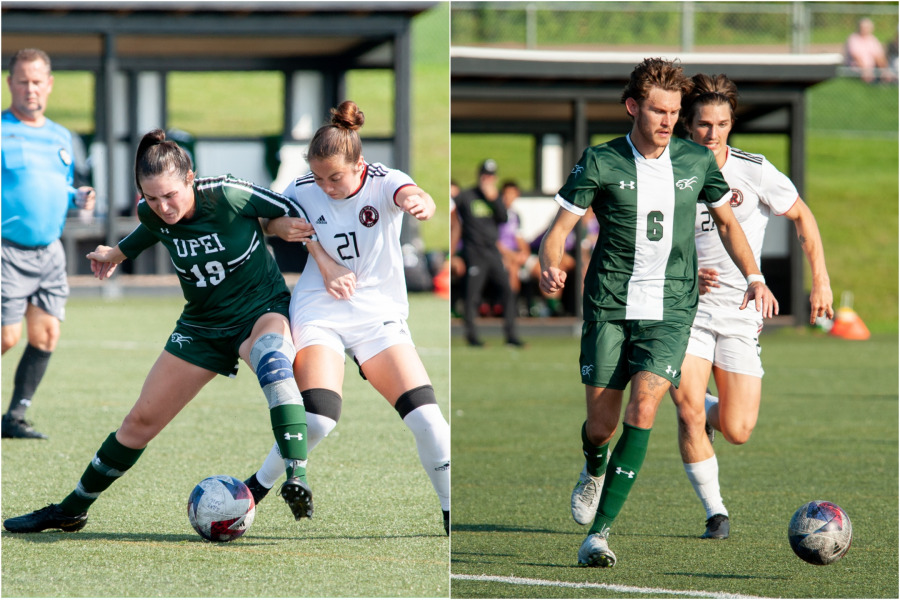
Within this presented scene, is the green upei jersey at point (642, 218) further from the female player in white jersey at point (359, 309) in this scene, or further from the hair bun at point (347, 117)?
the hair bun at point (347, 117)

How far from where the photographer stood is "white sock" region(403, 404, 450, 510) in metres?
4.81

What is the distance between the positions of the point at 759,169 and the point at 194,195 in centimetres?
269

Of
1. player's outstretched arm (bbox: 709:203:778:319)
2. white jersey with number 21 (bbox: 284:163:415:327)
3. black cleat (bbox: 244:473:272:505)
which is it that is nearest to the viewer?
white jersey with number 21 (bbox: 284:163:415:327)

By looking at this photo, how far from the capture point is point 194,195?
475 centimetres

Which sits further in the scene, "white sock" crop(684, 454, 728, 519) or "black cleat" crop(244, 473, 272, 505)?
"white sock" crop(684, 454, 728, 519)

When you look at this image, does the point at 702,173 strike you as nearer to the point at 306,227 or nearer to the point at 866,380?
the point at 306,227

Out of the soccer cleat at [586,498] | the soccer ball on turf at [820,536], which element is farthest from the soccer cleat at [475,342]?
the soccer ball on turf at [820,536]

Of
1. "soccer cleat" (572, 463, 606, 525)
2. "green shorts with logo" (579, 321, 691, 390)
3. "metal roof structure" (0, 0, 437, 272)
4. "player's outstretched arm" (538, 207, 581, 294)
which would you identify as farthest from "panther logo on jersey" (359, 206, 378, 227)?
"metal roof structure" (0, 0, 437, 272)

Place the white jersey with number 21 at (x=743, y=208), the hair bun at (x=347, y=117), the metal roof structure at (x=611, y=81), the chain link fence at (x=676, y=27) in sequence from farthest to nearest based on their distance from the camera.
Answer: the chain link fence at (x=676, y=27), the metal roof structure at (x=611, y=81), the white jersey with number 21 at (x=743, y=208), the hair bun at (x=347, y=117)

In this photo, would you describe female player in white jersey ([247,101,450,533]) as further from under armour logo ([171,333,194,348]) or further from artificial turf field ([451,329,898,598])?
artificial turf field ([451,329,898,598])

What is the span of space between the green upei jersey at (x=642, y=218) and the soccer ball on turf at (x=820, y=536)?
0.99 meters

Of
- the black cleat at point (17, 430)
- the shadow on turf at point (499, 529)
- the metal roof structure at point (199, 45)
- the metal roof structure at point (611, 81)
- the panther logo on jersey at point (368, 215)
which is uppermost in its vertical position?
the metal roof structure at point (199, 45)

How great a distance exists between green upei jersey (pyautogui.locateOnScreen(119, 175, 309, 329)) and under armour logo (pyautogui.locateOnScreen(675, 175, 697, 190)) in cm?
159

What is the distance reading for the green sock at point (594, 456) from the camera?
532 centimetres
